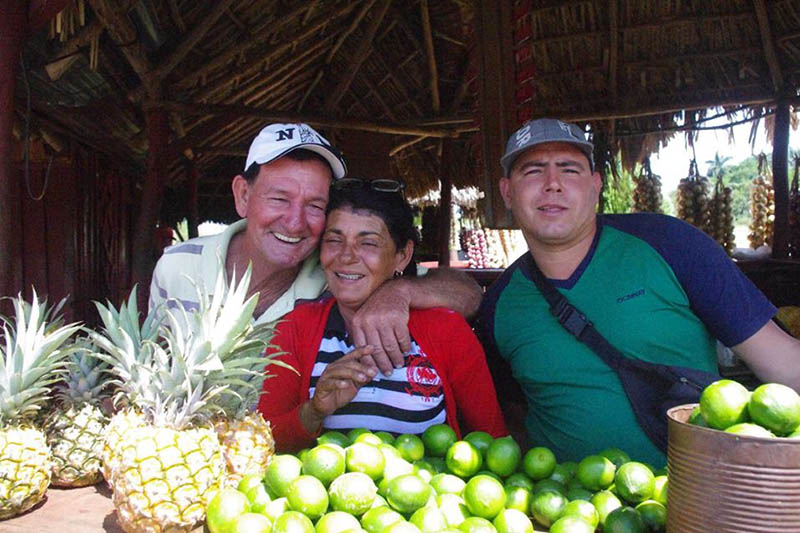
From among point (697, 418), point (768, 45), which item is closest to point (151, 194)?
point (697, 418)

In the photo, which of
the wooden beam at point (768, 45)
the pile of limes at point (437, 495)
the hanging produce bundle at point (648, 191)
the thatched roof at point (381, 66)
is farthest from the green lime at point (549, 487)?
the hanging produce bundle at point (648, 191)

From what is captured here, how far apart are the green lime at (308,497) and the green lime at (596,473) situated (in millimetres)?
813

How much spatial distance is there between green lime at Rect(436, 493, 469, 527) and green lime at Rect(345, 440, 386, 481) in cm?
19

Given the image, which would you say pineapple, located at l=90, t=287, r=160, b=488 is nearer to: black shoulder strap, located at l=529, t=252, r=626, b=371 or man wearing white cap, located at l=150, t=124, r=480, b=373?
man wearing white cap, located at l=150, t=124, r=480, b=373

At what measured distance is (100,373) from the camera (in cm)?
241

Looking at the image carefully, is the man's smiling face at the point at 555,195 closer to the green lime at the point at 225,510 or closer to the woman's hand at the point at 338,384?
the woman's hand at the point at 338,384

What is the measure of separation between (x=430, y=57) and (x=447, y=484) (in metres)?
8.52

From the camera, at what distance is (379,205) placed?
274 cm

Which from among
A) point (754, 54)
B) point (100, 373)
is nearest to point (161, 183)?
point (100, 373)

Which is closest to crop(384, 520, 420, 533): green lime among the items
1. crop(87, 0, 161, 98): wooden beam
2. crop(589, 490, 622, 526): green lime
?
crop(589, 490, 622, 526): green lime

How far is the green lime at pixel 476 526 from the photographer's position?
1530 mm

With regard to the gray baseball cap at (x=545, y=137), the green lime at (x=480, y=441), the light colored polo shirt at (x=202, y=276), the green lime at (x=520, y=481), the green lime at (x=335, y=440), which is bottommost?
the green lime at (x=520, y=481)

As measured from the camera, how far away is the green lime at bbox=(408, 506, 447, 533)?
1.52 meters

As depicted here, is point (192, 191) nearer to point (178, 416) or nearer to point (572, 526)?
point (178, 416)
